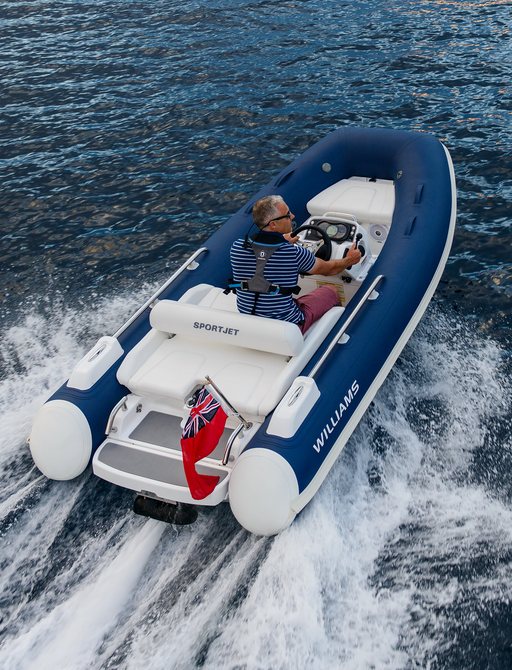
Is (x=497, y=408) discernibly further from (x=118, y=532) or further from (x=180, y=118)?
(x=180, y=118)

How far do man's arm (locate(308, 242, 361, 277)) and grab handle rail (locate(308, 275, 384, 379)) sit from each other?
23 cm

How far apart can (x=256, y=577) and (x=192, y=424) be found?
0.95 metres

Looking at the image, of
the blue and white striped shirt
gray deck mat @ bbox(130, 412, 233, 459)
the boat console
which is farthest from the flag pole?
the boat console

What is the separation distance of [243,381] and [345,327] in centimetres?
85

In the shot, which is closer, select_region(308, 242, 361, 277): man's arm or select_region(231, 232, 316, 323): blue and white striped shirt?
select_region(231, 232, 316, 323): blue and white striped shirt

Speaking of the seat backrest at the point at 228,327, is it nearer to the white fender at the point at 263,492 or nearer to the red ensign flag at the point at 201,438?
the red ensign flag at the point at 201,438

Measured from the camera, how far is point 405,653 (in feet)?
13.0

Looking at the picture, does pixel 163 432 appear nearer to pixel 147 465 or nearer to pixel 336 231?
pixel 147 465

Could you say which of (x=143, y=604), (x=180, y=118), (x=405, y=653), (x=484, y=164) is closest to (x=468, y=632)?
(x=405, y=653)

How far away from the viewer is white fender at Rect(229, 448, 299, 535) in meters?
4.33

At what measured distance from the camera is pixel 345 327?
5.30 m

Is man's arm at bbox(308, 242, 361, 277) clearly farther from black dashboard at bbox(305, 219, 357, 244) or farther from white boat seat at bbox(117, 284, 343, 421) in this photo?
black dashboard at bbox(305, 219, 357, 244)

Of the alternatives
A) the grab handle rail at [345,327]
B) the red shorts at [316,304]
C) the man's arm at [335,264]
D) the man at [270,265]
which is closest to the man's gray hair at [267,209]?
the man at [270,265]

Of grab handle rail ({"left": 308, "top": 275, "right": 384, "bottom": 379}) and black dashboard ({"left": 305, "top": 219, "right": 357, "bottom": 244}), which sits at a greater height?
black dashboard ({"left": 305, "top": 219, "right": 357, "bottom": 244})
